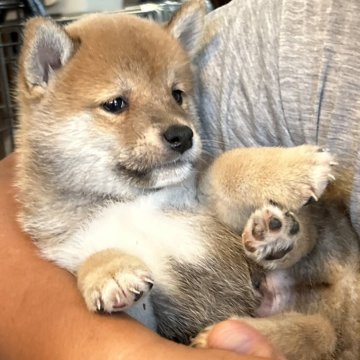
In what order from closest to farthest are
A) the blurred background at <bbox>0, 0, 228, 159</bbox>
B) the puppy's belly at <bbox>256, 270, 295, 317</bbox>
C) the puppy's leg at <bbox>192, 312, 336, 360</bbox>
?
the puppy's leg at <bbox>192, 312, 336, 360</bbox>, the puppy's belly at <bbox>256, 270, 295, 317</bbox>, the blurred background at <bbox>0, 0, 228, 159</bbox>

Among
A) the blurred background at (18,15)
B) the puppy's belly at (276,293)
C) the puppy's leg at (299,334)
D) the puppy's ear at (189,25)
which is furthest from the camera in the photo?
the blurred background at (18,15)

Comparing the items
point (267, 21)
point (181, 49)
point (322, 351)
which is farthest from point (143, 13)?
point (322, 351)

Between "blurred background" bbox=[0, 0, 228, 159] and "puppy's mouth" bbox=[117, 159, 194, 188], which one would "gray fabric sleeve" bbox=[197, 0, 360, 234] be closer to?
"puppy's mouth" bbox=[117, 159, 194, 188]

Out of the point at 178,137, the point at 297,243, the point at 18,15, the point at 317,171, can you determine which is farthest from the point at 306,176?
the point at 18,15

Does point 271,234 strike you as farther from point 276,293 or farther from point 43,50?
point 43,50

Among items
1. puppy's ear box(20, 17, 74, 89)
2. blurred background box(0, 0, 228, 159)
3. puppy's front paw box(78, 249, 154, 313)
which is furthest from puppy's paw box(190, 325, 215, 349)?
blurred background box(0, 0, 228, 159)

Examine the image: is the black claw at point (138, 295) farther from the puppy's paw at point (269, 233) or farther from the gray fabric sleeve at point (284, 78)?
the gray fabric sleeve at point (284, 78)

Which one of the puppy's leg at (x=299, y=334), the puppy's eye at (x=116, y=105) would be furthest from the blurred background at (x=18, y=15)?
the puppy's leg at (x=299, y=334)
